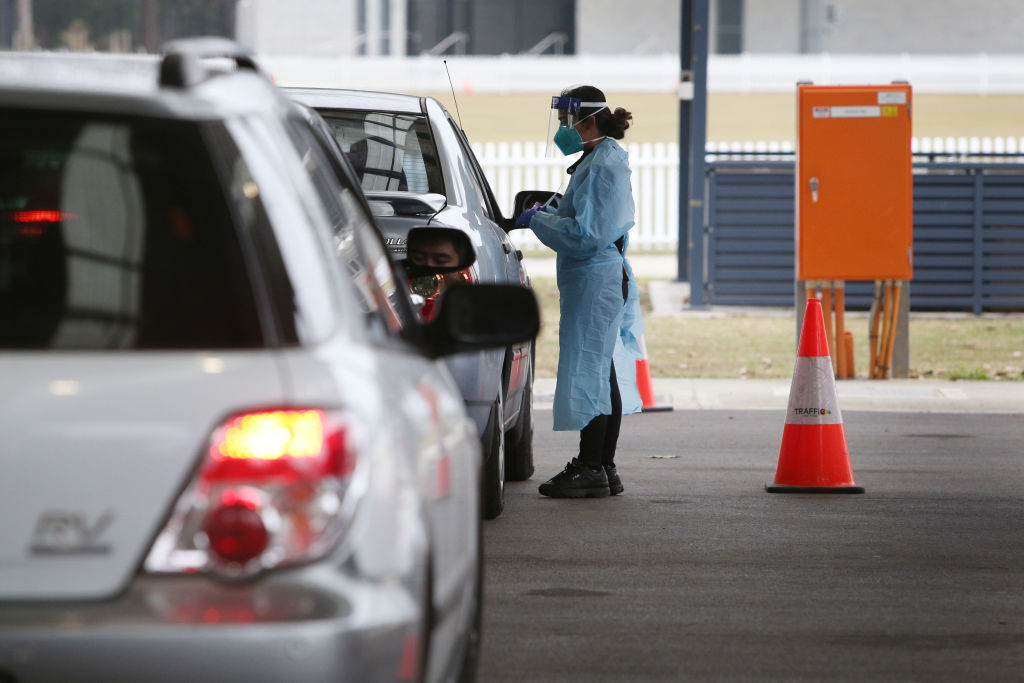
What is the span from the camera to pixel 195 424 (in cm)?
245

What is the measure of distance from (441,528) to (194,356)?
69 centimetres

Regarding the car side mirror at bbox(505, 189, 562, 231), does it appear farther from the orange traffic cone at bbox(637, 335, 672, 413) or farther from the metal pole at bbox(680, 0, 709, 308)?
the metal pole at bbox(680, 0, 709, 308)

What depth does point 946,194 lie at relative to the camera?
17.6m

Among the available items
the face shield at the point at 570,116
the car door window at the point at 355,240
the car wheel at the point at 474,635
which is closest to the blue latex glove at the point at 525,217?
the face shield at the point at 570,116

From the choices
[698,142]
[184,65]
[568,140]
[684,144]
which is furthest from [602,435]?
[684,144]

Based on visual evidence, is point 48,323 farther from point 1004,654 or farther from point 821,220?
point 821,220

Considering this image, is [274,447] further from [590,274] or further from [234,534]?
[590,274]

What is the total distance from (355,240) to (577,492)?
4.59 m

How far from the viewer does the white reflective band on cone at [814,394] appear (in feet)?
26.6

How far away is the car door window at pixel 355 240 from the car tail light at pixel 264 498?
699 millimetres

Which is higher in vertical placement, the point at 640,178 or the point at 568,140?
the point at 640,178

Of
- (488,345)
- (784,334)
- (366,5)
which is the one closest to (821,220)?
(784,334)

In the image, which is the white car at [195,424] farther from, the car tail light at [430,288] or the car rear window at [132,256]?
the car tail light at [430,288]

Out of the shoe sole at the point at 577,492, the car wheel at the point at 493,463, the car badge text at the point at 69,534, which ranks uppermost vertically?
the car badge text at the point at 69,534
